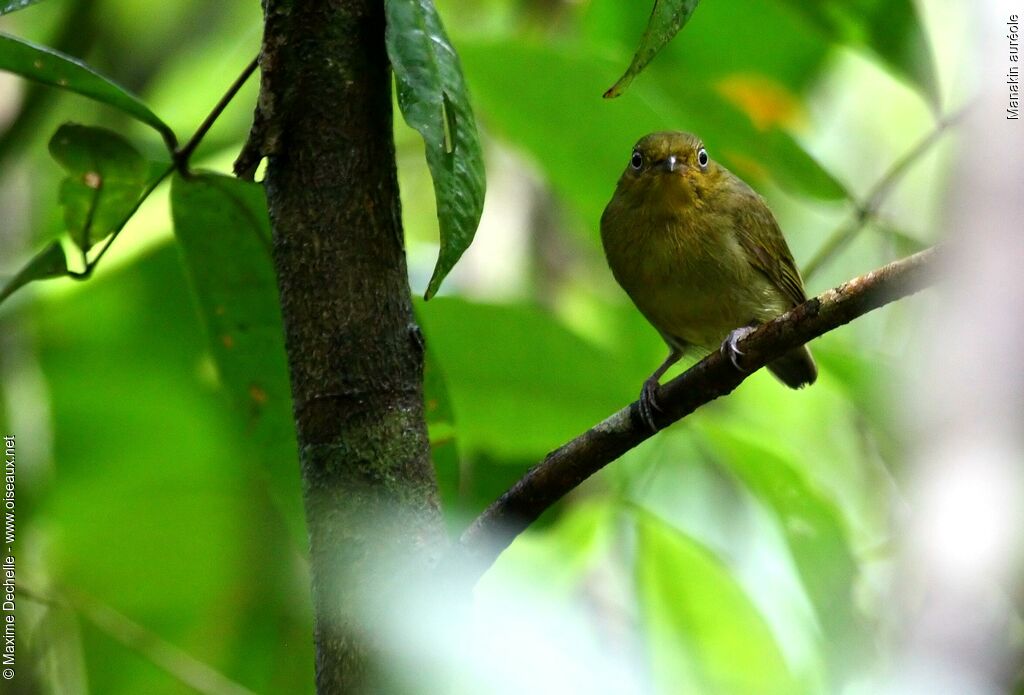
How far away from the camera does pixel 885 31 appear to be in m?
2.77

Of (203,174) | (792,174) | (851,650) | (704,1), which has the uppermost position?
(704,1)

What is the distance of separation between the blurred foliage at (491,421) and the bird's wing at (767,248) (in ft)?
0.54

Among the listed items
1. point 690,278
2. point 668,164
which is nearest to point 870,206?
point 690,278

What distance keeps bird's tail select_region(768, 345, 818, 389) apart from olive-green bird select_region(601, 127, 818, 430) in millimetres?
146

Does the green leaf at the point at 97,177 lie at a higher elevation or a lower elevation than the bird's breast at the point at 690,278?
lower

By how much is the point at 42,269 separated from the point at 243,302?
40 centimetres

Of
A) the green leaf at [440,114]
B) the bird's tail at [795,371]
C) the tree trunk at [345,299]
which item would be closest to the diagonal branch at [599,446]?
the tree trunk at [345,299]

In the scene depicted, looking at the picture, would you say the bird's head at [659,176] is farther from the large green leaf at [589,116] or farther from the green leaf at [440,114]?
the green leaf at [440,114]

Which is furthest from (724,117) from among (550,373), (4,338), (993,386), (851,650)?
(4,338)

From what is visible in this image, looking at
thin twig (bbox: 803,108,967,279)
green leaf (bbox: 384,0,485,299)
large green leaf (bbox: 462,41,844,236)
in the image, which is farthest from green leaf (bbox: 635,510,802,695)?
green leaf (bbox: 384,0,485,299)

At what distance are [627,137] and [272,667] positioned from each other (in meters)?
1.60

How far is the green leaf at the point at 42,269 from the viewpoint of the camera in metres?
1.73

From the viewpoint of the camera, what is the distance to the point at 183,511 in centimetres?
304

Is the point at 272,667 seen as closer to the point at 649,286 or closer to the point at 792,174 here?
the point at 649,286
